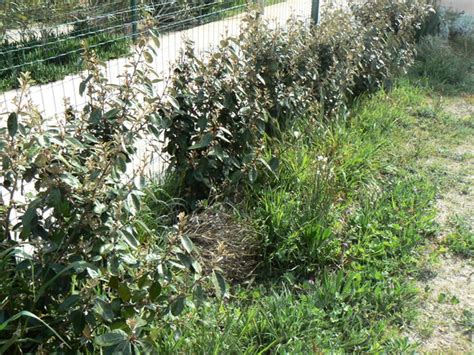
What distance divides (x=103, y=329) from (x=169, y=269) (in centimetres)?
42

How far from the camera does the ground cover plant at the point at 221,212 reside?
2.55m

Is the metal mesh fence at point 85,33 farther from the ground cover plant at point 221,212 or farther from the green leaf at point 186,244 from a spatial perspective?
the green leaf at point 186,244

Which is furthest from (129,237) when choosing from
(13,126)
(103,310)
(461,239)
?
(461,239)

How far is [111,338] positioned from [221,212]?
1779mm

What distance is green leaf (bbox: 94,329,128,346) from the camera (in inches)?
89.1

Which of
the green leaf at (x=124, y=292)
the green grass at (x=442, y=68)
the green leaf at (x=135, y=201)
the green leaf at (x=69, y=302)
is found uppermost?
the green leaf at (x=135, y=201)

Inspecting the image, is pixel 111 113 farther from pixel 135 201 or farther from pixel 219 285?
pixel 219 285

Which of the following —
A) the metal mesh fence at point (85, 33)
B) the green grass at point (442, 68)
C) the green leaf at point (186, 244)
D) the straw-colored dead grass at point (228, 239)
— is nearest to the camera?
the green leaf at point (186, 244)

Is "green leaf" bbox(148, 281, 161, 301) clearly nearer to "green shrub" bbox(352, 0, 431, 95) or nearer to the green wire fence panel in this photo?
the green wire fence panel

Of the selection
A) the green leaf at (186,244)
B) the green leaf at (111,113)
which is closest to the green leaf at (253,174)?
the green leaf at (111,113)

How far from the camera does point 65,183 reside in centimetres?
252

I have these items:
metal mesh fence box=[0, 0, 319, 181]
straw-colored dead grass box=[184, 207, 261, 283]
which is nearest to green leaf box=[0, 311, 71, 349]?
straw-colored dead grass box=[184, 207, 261, 283]

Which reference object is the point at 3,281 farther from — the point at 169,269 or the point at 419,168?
the point at 419,168

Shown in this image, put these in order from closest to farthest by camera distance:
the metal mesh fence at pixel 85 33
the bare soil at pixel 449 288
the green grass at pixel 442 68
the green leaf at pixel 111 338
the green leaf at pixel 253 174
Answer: the green leaf at pixel 111 338
the bare soil at pixel 449 288
the green leaf at pixel 253 174
the metal mesh fence at pixel 85 33
the green grass at pixel 442 68
